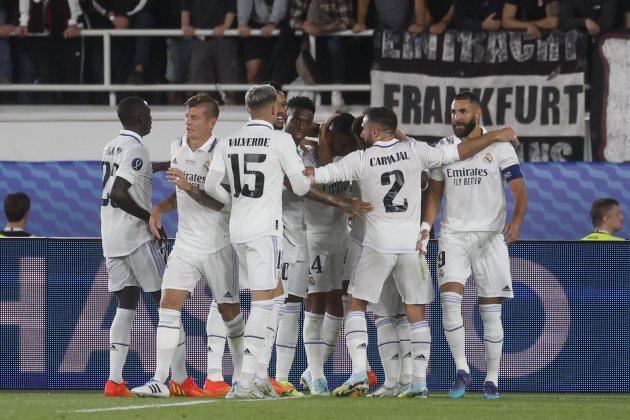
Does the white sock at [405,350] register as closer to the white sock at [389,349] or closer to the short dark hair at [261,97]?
the white sock at [389,349]

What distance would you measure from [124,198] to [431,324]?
8.94 ft

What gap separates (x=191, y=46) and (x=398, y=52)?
2392 mm

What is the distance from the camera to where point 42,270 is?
37.3 ft

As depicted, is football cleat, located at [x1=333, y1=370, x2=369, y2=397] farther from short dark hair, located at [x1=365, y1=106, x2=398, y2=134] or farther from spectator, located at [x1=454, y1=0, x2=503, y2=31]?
spectator, located at [x1=454, y1=0, x2=503, y2=31]

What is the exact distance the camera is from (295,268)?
10.7 m

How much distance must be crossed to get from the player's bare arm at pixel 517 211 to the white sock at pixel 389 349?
1065 millimetres

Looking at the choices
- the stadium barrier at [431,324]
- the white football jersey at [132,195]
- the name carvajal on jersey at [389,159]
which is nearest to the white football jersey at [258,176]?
the name carvajal on jersey at [389,159]

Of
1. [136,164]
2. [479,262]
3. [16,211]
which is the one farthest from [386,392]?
[16,211]

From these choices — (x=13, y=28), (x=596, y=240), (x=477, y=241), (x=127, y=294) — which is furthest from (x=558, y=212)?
(x=13, y=28)

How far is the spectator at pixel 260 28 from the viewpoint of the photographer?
15.8 m

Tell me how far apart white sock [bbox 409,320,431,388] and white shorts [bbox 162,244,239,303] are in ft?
4.07

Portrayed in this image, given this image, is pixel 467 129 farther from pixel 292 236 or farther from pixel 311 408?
pixel 311 408

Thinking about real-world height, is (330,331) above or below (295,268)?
below

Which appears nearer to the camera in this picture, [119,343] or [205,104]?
[205,104]
